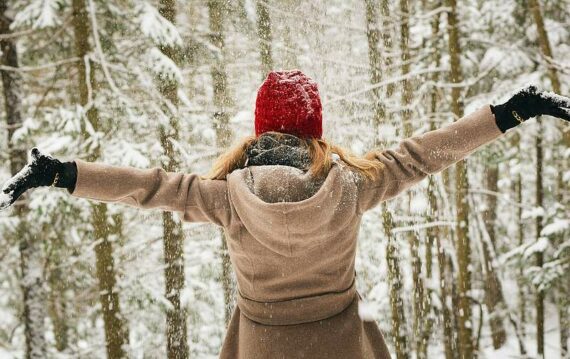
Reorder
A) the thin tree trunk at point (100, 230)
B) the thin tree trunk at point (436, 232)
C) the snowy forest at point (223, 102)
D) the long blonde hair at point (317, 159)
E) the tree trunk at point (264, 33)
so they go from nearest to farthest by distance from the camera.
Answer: the long blonde hair at point (317, 159), the thin tree trunk at point (100, 230), the snowy forest at point (223, 102), the thin tree trunk at point (436, 232), the tree trunk at point (264, 33)

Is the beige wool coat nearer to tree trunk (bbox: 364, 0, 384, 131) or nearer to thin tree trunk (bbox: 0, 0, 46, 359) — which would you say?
tree trunk (bbox: 364, 0, 384, 131)

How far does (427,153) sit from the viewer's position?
2037mm

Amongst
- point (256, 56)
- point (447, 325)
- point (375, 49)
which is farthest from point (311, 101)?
point (447, 325)

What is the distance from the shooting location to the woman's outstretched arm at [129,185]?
1806 mm

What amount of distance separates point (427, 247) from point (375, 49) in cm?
426

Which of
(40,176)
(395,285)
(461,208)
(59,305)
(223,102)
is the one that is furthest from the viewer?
(59,305)

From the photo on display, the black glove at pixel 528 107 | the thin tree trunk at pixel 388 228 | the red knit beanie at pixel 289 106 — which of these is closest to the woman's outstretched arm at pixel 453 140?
the black glove at pixel 528 107

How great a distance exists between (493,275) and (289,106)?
58.2 feet

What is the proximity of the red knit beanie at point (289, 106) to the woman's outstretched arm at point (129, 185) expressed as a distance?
0.34 meters

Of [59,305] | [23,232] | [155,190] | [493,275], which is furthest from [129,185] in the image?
[493,275]

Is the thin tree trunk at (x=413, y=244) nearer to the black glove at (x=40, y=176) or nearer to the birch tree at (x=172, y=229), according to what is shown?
the birch tree at (x=172, y=229)

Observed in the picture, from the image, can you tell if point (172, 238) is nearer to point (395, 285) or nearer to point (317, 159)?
point (395, 285)

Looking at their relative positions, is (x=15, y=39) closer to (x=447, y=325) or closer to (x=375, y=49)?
(x=375, y=49)

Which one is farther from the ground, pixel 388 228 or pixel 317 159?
pixel 317 159
